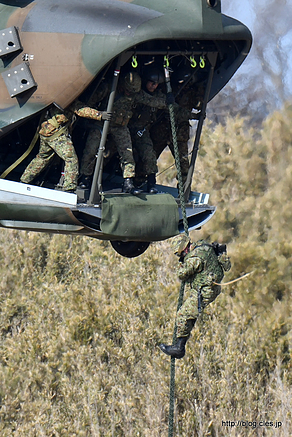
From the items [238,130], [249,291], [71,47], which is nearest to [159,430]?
[249,291]

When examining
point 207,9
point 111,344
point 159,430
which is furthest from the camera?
point 111,344

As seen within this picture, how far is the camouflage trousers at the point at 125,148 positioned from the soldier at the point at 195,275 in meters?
1.00

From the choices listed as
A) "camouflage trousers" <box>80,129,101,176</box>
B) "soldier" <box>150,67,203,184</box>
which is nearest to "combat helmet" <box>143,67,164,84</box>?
"soldier" <box>150,67,203,184</box>

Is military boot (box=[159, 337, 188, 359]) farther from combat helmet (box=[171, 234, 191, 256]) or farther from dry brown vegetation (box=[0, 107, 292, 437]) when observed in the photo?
dry brown vegetation (box=[0, 107, 292, 437])

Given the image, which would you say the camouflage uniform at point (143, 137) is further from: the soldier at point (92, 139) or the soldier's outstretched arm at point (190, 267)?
the soldier's outstretched arm at point (190, 267)

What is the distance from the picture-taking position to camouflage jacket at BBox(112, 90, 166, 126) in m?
9.16

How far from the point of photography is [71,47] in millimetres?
8703

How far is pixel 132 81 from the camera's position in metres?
9.01

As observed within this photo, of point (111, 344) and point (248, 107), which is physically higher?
point (248, 107)

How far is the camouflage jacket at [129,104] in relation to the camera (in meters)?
9.16

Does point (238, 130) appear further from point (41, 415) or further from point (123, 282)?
point (41, 415)

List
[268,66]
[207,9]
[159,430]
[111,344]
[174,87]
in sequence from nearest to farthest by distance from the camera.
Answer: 1. [207,9]
2. [174,87]
3. [159,430]
4. [111,344]
5. [268,66]

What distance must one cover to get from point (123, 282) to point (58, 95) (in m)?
12.3

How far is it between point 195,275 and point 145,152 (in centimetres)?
180
